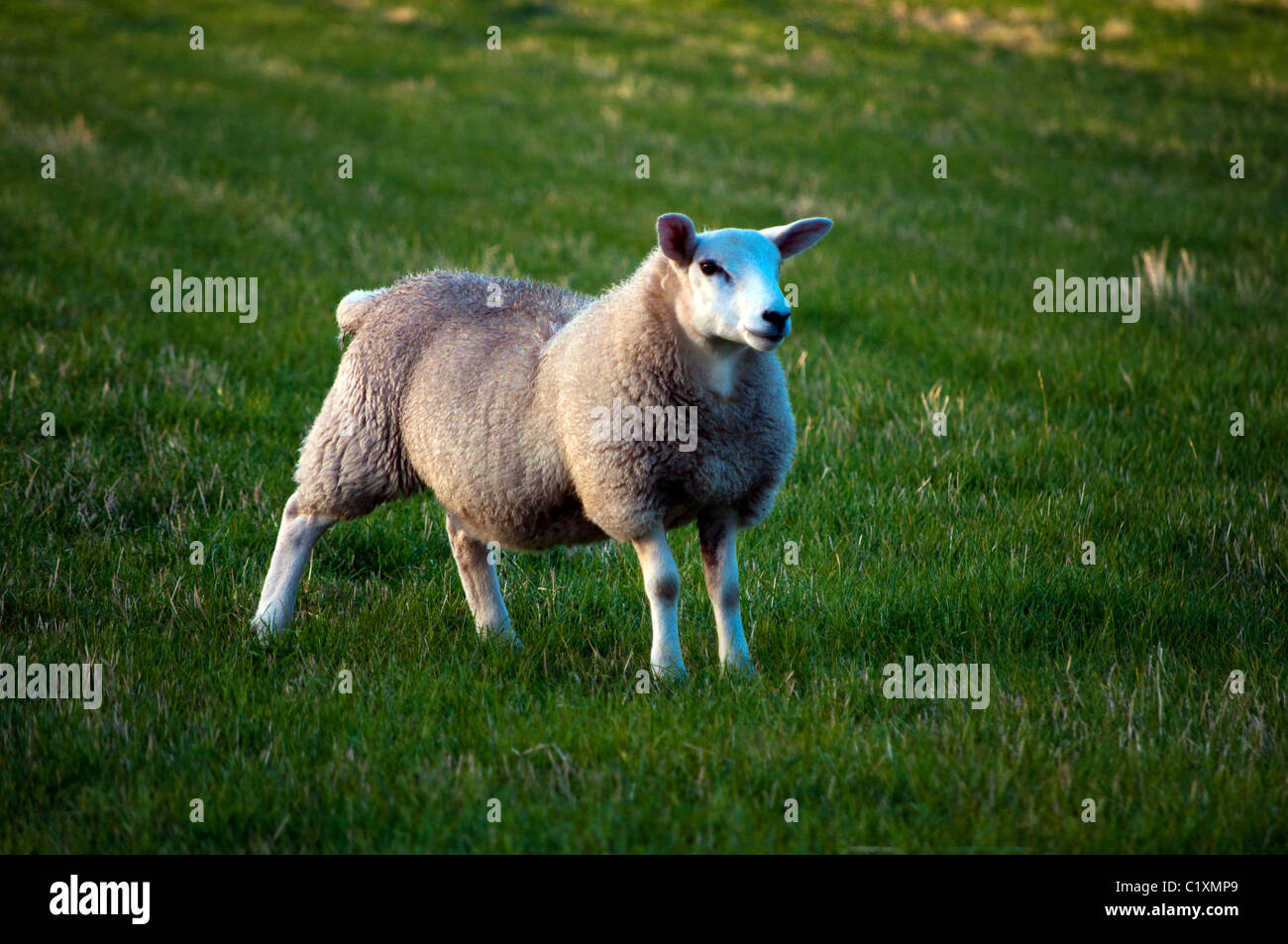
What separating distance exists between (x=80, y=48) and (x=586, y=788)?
1882 cm

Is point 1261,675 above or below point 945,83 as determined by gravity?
below

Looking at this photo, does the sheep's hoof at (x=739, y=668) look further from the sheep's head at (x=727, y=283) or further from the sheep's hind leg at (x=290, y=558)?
the sheep's hind leg at (x=290, y=558)

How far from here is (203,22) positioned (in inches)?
837

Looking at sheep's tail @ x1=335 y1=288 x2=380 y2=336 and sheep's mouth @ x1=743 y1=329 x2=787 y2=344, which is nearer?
sheep's mouth @ x1=743 y1=329 x2=787 y2=344

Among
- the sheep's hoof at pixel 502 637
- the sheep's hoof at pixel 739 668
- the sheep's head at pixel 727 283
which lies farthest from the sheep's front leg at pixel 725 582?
the sheep's hoof at pixel 502 637

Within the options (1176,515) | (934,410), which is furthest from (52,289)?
(1176,515)

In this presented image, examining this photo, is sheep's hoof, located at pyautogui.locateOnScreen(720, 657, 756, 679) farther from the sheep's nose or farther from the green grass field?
the sheep's nose

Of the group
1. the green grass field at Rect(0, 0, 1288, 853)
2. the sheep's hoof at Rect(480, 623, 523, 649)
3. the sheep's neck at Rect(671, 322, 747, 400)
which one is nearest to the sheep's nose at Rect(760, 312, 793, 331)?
the sheep's neck at Rect(671, 322, 747, 400)

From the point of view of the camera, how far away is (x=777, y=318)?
11.9 ft

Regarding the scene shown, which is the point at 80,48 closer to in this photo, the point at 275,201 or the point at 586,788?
the point at 275,201

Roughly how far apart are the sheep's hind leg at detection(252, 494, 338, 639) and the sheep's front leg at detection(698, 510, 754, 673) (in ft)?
5.38

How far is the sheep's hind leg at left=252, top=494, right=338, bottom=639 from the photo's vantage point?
4758 mm

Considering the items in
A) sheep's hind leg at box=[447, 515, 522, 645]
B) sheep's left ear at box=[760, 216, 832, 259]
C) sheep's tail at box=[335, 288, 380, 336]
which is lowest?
sheep's hind leg at box=[447, 515, 522, 645]

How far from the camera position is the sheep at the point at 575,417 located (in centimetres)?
402
